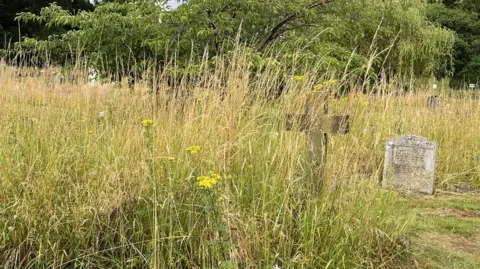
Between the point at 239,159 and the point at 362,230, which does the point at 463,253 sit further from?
the point at 239,159

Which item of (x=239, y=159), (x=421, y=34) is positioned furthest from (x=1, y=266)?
(x=421, y=34)

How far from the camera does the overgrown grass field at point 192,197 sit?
2111 millimetres

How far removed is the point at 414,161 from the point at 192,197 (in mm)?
A: 3361

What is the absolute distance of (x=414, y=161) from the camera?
188 inches

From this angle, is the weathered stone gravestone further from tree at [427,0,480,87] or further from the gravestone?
tree at [427,0,480,87]

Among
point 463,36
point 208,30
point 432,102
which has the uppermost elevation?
point 463,36

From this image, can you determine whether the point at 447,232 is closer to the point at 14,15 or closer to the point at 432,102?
the point at 432,102

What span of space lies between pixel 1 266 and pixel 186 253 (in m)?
0.90

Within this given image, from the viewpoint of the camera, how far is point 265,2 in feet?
18.8

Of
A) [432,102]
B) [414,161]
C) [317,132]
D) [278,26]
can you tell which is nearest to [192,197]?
[317,132]

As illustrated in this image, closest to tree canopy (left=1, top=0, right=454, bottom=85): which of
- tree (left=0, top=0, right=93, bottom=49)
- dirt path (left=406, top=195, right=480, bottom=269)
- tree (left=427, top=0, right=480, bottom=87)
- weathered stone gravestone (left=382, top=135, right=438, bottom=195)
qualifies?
weathered stone gravestone (left=382, top=135, right=438, bottom=195)

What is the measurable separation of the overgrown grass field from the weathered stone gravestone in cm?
207

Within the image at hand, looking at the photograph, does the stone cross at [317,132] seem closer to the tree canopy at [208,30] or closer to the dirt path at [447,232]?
the dirt path at [447,232]

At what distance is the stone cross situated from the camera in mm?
2430
